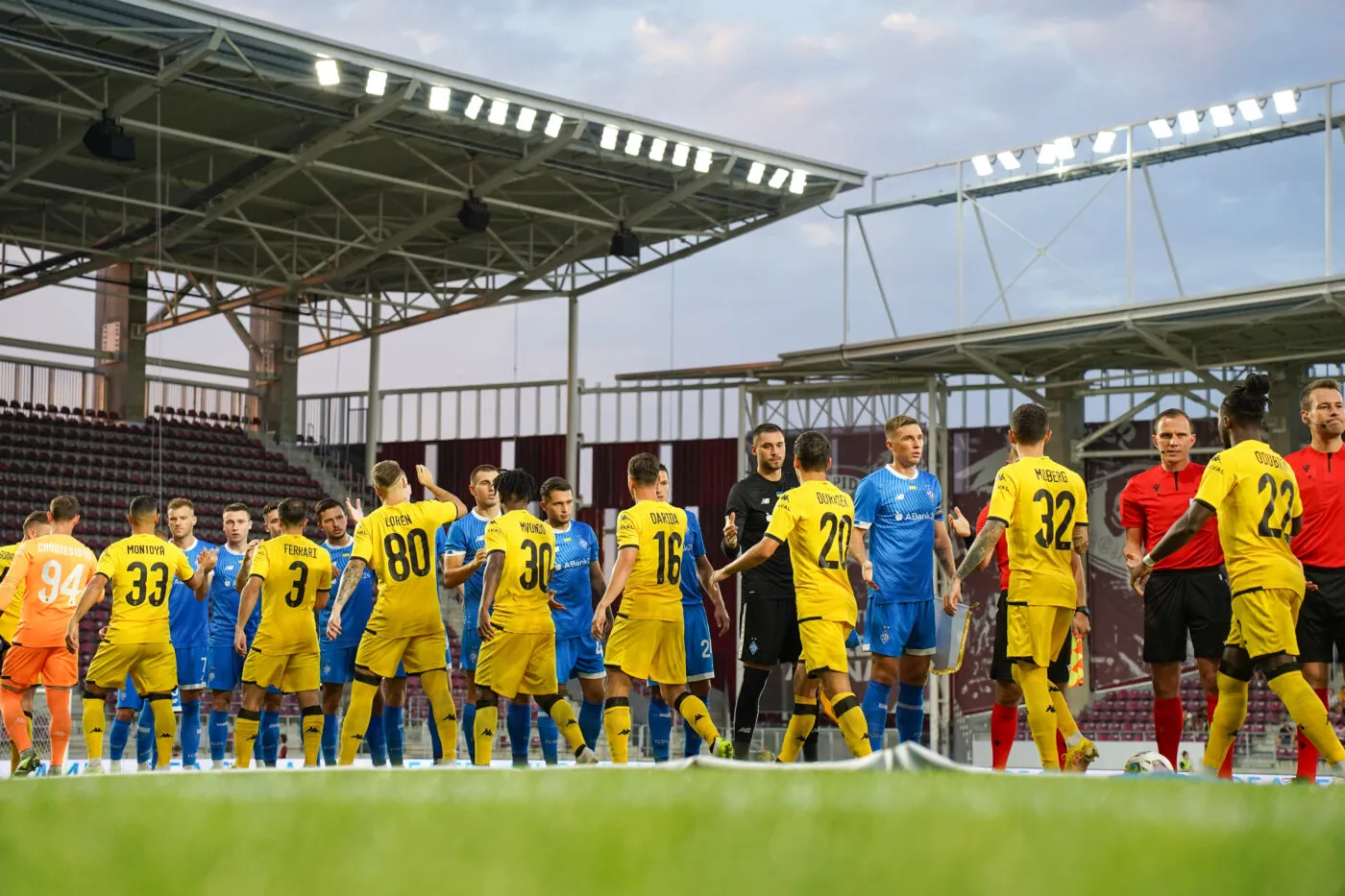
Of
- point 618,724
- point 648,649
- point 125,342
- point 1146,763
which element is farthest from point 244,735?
point 125,342

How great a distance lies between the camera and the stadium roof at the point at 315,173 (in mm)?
21203

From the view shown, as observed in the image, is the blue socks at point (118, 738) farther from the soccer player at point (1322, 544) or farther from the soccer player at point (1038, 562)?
the soccer player at point (1322, 544)

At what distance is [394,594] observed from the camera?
10.9m

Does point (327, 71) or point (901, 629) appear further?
point (327, 71)

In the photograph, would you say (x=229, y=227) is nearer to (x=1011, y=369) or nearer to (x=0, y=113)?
(x=0, y=113)

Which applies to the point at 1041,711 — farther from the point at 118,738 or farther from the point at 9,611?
the point at 9,611

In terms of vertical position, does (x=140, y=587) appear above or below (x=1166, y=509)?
below

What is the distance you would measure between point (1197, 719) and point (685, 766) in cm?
2113

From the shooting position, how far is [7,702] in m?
12.0

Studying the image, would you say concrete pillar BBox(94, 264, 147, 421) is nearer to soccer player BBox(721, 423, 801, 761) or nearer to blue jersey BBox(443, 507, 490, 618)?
blue jersey BBox(443, 507, 490, 618)

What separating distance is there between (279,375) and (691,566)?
89.3ft

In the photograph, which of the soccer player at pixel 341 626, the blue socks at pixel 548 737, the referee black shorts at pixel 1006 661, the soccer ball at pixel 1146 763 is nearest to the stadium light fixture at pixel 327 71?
the soccer player at pixel 341 626

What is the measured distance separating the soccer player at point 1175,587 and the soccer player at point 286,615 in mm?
6123

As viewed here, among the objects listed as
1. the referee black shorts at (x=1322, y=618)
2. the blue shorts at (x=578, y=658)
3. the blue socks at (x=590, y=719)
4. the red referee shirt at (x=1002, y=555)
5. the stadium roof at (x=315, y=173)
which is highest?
the stadium roof at (x=315, y=173)
